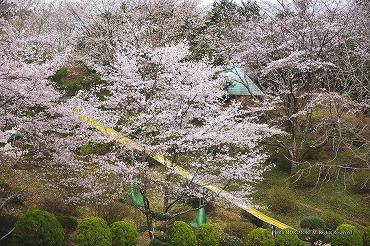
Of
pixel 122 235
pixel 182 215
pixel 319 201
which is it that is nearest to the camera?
pixel 122 235

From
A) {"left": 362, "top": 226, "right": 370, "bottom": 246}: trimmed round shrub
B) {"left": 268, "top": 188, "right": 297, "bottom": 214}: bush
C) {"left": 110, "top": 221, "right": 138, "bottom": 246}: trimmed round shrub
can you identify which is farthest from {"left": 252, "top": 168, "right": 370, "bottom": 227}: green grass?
{"left": 110, "top": 221, "right": 138, "bottom": 246}: trimmed round shrub

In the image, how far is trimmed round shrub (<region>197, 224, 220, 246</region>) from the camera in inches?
322

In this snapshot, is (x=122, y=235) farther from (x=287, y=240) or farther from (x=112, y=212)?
(x=287, y=240)

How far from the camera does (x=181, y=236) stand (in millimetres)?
7988

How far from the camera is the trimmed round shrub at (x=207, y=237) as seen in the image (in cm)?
819

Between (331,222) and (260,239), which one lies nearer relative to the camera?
(260,239)

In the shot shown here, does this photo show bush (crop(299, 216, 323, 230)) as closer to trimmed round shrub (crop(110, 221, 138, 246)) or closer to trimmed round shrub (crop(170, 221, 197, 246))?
trimmed round shrub (crop(170, 221, 197, 246))

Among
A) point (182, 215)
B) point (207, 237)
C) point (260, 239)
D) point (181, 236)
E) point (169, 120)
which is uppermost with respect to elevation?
point (169, 120)

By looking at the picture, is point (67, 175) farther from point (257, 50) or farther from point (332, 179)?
point (332, 179)

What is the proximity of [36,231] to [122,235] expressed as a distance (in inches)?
63.7

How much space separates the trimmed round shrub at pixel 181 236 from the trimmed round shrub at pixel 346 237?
10.7ft

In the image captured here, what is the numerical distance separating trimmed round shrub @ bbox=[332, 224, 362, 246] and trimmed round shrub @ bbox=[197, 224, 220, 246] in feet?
8.93

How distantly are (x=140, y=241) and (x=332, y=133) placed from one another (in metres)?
8.81

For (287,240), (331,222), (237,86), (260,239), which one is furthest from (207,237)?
(237,86)
